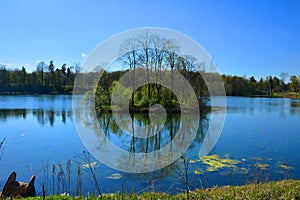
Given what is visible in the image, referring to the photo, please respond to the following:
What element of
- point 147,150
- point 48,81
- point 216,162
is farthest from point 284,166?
point 48,81

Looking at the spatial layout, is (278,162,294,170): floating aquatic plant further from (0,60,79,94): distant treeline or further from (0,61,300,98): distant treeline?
(0,60,79,94): distant treeline

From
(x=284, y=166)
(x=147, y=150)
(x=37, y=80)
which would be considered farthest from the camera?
(x=37, y=80)

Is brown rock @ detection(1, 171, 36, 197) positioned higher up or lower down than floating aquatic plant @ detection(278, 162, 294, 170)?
higher up

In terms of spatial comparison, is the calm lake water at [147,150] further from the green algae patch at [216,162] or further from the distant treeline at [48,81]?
the distant treeline at [48,81]

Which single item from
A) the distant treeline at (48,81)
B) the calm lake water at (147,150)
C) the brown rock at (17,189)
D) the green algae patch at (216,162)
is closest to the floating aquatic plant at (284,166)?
the calm lake water at (147,150)

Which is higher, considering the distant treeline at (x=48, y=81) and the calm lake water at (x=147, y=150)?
the distant treeline at (x=48, y=81)

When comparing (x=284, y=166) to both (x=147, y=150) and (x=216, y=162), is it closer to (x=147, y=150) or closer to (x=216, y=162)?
(x=216, y=162)

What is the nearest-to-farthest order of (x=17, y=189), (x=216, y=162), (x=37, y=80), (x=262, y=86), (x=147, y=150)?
(x=17, y=189), (x=216, y=162), (x=147, y=150), (x=37, y=80), (x=262, y=86)

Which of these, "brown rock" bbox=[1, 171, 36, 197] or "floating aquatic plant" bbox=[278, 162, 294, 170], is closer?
"brown rock" bbox=[1, 171, 36, 197]

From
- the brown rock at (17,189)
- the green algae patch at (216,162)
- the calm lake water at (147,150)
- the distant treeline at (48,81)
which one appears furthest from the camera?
the distant treeline at (48,81)

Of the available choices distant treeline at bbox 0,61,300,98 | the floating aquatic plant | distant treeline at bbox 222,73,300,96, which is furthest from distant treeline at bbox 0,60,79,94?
the floating aquatic plant

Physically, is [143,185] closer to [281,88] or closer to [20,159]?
[20,159]

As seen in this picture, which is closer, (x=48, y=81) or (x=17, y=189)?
(x=17, y=189)

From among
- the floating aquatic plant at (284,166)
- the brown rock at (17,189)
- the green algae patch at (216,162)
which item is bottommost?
the floating aquatic plant at (284,166)
